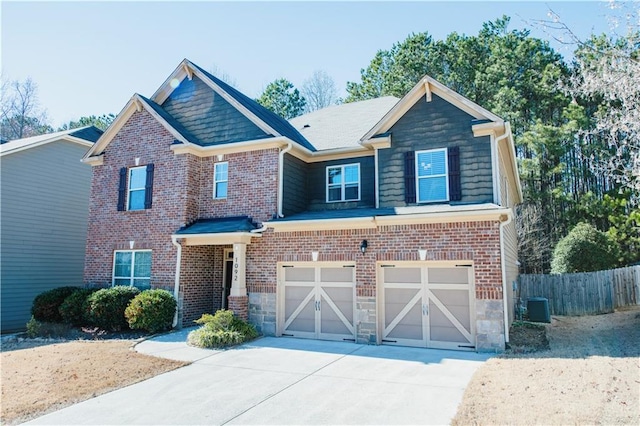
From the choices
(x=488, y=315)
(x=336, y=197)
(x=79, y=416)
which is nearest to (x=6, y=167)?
(x=336, y=197)

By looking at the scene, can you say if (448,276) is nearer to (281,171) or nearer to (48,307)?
→ (281,171)

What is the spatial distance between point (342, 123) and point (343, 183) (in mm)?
3373

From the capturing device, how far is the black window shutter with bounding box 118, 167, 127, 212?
15.1 metres

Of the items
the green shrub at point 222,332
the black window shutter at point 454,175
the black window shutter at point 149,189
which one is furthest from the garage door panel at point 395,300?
the black window shutter at point 149,189

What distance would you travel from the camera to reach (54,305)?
1388 centimetres

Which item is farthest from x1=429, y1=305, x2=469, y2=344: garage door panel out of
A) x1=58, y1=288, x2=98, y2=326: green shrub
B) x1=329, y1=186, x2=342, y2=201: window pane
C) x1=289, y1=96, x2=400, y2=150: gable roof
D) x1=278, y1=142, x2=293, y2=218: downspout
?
x1=58, y1=288, x2=98, y2=326: green shrub

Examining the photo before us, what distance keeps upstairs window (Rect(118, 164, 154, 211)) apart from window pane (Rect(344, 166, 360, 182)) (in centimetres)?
680

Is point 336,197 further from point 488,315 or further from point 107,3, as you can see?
point 107,3

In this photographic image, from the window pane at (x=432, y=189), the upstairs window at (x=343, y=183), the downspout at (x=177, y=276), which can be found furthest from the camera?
the upstairs window at (x=343, y=183)

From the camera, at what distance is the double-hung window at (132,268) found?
1419cm

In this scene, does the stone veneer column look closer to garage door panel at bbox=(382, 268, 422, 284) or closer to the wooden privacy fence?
garage door panel at bbox=(382, 268, 422, 284)

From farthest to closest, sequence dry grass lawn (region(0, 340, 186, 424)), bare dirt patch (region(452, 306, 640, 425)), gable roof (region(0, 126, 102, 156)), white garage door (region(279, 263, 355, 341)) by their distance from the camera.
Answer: gable roof (region(0, 126, 102, 156)) < white garage door (region(279, 263, 355, 341)) < dry grass lawn (region(0, 340, 186, 424)) < bare dirt patch (region(452, 306, 640, 425))

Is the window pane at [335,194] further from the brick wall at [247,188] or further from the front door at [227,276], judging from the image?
the front door at [227,276]

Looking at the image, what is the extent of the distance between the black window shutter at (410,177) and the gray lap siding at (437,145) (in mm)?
91
